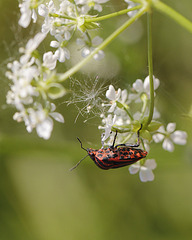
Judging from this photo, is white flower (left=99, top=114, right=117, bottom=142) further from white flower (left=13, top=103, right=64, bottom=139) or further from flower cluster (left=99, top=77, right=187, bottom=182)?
white flower (left=13, top=103, right=64, bottom=139)

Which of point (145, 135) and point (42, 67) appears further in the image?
point (145, 135)

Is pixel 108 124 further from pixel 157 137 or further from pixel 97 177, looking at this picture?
pixel 97 177

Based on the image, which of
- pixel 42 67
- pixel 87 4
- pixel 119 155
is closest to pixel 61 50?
pixel 87 4

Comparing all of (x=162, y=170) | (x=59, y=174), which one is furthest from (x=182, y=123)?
(x=59, y=174)

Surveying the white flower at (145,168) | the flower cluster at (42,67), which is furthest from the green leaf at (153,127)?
the flower cluster at (42,67)

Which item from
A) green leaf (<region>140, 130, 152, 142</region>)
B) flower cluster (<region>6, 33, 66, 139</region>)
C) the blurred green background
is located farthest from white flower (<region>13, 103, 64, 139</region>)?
the blurred green background

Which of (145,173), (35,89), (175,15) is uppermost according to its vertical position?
(35,89)

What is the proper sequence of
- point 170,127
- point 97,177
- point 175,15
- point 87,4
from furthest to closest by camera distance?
point 97,177, point 170,127, point 87,4, point 175,15

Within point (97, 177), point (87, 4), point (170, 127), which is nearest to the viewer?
point (87, 4)
